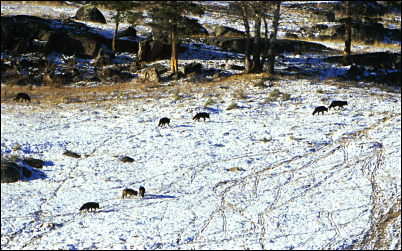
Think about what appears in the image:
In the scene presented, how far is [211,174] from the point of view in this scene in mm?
17094

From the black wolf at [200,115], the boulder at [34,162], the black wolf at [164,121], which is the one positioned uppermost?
the black wolf at [200,115]

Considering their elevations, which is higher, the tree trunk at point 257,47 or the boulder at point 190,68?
the tree trunk at point 257,47

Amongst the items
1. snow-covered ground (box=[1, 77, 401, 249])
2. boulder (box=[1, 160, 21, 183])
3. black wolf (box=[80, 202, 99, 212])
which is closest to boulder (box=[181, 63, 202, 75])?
snow-covered ground (box=[1, 77, 401, 249])

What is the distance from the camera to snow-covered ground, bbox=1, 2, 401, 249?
507 inches

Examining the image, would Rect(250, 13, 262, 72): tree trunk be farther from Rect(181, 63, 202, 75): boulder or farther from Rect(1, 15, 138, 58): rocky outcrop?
Rect(1, 15, 138, 58): rocky outcrop

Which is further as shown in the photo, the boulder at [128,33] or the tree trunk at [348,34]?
the boulder at [128,33]

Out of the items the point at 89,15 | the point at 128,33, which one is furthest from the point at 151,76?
the point at 89,15

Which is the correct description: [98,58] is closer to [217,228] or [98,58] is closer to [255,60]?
[255,60]

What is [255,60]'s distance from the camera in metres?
32.7

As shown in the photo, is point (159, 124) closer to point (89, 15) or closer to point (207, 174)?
point (207, 174)

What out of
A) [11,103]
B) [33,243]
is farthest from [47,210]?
[11,103]

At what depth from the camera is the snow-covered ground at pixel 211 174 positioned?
1288 cm

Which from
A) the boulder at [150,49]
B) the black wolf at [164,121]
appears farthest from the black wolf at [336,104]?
the boulder at [150,49]

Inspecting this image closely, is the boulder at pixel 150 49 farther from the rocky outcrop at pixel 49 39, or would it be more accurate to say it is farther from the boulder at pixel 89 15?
the boulder at pixel 89 15
